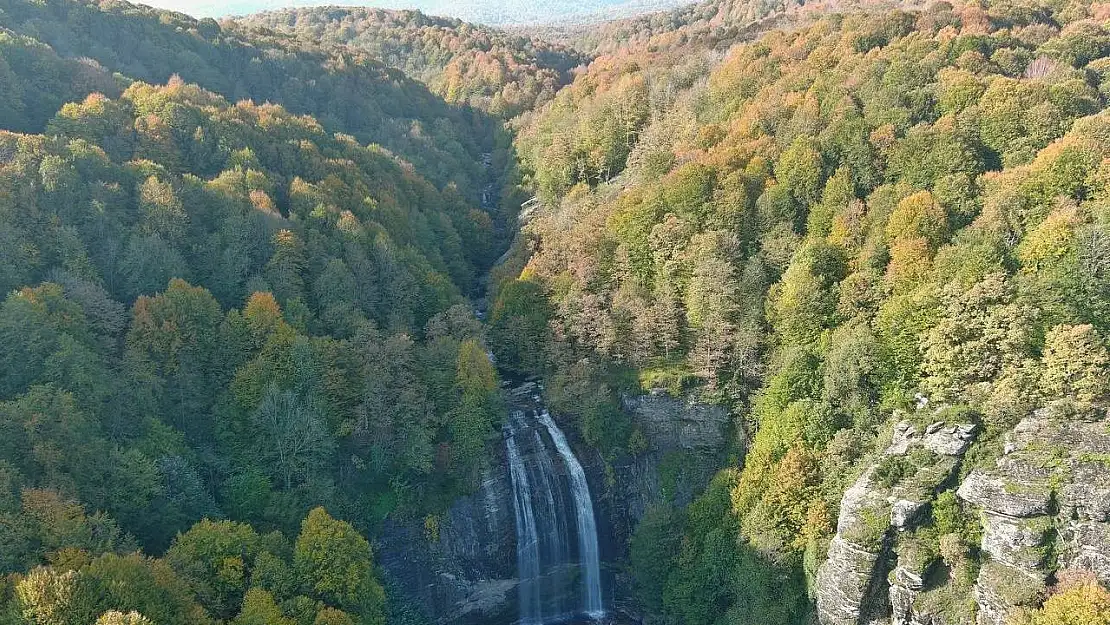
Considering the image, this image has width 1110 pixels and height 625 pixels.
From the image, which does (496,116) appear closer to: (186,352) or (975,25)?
(975,25)

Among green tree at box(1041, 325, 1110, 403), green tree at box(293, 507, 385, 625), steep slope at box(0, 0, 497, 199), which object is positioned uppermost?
steep slope at box(0, 0, 497, 199)

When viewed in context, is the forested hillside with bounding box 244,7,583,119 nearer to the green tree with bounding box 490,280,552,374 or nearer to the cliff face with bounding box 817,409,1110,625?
the green tree with bounding box 490,280,552,374

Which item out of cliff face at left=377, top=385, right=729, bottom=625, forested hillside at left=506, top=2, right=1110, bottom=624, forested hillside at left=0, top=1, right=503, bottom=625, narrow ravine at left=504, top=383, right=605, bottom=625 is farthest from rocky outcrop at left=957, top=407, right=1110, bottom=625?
forested hillside at left=0, top=1, right=503, bottom=625

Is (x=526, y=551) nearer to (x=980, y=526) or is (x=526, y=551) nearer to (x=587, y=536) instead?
(x=587, y=536)

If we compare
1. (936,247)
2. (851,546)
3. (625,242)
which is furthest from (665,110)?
(851,546)

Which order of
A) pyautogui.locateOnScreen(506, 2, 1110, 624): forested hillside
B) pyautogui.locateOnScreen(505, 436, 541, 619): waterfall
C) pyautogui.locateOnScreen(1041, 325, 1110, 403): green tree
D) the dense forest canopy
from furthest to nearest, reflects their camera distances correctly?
pyautogui.locateOnScreen(505, 436, 541, 619): waterfall
pyautogui.locateOnScreen(506, 2, 1110, 624): forested hillside
the dense forest canopy
pyautogui.locateOnScreen(1041, 325, 1110, 403): green tree

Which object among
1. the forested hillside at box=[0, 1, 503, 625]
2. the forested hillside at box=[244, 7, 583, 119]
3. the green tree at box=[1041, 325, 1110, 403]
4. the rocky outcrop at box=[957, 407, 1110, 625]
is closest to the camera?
the rocky outcrop at box=[957, 407, 1110, 625]

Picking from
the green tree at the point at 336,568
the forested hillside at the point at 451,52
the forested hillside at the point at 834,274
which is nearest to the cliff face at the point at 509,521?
the forested hillside at the point at 834,274
